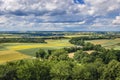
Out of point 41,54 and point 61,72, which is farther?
point 41,54

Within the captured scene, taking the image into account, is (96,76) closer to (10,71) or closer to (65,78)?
(65,78)

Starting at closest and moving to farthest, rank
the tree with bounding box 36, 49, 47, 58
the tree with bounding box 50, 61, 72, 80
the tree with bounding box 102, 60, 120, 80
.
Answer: the tree with bounding box 50, 61, 72, 80 → the tree with bounding box 102, 60, 120, 80 → the tree with bounding box 36, 49, 47, 58

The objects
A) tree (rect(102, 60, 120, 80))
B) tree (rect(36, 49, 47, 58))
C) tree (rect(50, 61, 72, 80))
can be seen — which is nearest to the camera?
tree (rect(50, 61, 72, 80))

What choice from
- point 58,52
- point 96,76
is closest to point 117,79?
point 96,76

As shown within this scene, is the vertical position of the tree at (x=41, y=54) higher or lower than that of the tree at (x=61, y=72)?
lower

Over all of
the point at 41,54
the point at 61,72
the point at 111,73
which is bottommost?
the point at 41,54

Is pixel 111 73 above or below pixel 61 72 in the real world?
below

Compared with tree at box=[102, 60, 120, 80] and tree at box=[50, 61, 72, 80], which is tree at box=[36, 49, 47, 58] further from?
tree at box=[102, 60, 120, 80]

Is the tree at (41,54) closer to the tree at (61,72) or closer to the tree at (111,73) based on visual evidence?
the tree at (61,72)

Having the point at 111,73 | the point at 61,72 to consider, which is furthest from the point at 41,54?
the point at 111,73

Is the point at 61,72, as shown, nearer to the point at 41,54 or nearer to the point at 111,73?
the point at 111,73

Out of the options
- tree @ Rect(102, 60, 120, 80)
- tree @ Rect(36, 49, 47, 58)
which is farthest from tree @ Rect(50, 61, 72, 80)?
tree @ Rect(36, 49, 47, 58)

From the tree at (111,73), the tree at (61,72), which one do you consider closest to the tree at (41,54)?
the tree at (61,72)
